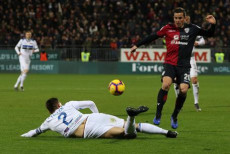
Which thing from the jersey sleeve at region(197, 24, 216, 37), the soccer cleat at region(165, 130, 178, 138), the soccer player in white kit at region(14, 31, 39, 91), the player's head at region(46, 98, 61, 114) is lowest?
the soccer cleat at region(165, 130, 178, 138)

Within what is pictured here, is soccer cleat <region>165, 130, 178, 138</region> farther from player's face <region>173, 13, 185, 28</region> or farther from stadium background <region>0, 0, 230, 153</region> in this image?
stadium background <region>0, 0, 230, 153</region>

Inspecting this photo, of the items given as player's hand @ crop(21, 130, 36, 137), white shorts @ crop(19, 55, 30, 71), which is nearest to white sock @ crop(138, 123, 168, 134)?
player's hand @ crop(21, 130, 36, 137)

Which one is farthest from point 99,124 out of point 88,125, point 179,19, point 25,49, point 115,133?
point 25,49

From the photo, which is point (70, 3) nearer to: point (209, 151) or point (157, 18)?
point (157, 18)

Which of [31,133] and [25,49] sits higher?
[25,49]

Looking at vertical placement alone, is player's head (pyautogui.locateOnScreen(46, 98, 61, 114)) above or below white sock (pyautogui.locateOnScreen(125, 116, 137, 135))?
above

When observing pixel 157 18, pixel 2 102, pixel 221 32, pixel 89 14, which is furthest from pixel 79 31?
pixel 2 102

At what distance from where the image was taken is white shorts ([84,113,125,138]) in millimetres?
9164

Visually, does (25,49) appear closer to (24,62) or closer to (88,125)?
(24,62)

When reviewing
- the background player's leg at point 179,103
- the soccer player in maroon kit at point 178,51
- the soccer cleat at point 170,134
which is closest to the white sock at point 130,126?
the soccer cleat at point 170,134

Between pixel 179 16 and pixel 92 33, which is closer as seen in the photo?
pixel 179 16

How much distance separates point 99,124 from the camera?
30.1ft

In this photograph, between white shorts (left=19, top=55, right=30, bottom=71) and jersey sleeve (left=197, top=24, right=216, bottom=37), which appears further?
white shorts (left=19, top=55, right=30, bottom=71)

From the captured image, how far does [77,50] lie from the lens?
35.8 meters
